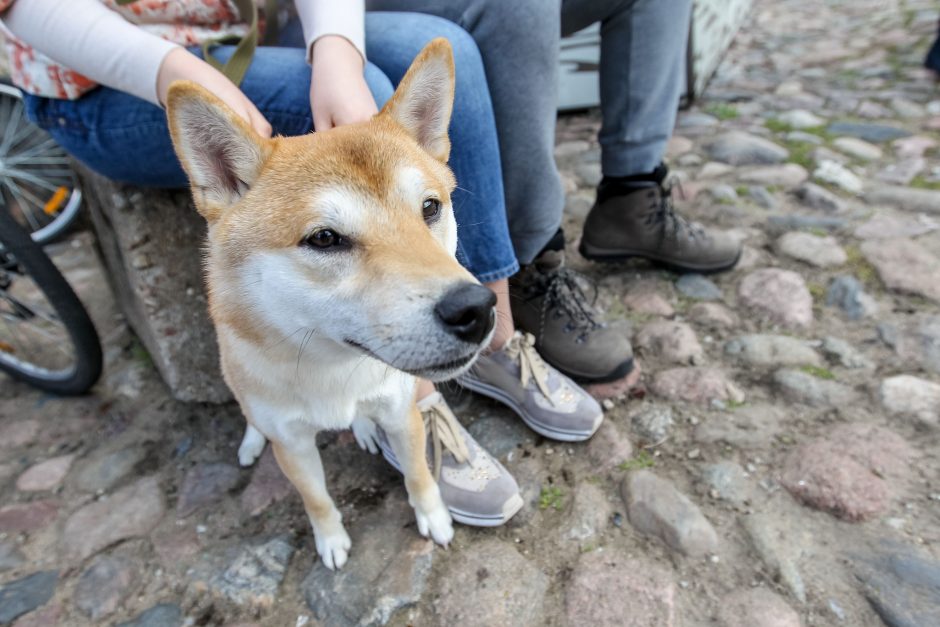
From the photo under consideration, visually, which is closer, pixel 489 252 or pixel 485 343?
pixel 485 343

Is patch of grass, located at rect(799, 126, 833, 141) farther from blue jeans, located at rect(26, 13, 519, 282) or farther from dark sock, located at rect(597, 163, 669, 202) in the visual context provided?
blue jeans, located at rect(26, 13, 519, 282)

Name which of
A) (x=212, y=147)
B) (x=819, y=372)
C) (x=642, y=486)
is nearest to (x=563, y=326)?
(x=642, y=486)

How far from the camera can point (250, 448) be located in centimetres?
Answer: 229

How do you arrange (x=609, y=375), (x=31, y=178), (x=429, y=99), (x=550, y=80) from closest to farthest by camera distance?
1. (x=429, y=99)
2. (x=550, y=80)
3. (x=609, y=375)
4. (x=31, y=178)

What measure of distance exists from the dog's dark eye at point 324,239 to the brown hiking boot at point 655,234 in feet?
6.01

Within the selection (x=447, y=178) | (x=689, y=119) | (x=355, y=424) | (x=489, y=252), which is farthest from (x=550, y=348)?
(x=689, y=119)

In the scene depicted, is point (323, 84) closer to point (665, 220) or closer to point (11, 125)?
point (665, 220)

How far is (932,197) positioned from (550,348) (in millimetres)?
2366

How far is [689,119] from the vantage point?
15.4 feet

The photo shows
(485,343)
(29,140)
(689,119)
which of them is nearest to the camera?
(485,343)

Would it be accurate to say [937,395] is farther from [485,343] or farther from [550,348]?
[485,343]

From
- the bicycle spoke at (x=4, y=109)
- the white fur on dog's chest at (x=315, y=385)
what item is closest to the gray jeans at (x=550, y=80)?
the white fur on dog's chest at (x=315, y=385)

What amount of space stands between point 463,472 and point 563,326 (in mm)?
758

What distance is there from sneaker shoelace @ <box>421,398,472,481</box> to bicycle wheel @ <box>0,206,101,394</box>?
164cm
